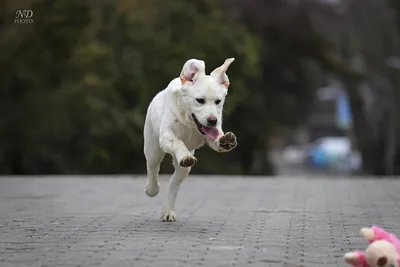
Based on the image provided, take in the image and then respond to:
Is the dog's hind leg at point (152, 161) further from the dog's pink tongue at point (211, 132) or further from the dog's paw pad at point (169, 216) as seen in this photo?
the dog's pink tongue at point (211, 132)

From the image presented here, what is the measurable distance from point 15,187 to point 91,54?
48.9 ft

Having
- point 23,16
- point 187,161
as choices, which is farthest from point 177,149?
point 23,16

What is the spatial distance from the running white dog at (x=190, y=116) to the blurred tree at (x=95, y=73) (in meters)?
20.4

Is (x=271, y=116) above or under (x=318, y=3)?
under

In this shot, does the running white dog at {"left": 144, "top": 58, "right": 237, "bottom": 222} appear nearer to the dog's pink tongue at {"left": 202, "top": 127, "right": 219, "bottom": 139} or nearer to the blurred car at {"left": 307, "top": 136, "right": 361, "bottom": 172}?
the dog's pink tongue at {"left": 202, "top": 127, "right": 219, "bottom": 139}

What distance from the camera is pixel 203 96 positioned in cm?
1043

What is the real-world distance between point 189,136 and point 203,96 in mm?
644

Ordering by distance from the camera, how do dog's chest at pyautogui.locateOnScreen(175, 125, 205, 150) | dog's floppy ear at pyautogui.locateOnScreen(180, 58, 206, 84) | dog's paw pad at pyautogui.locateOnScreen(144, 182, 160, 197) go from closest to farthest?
1. dog's floppy ear at pyautogui.locateOnScreen(180, 58, 206, 84)
2. dog's chest at pyautogui.locateOnScreen(175, 125, 205, 150)
3. dog's paw pad at pyautogui.locateOnScreen(144, 182, 160, 197)

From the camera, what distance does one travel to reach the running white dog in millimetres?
10305

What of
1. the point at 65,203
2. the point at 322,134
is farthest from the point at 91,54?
the point at 322,134

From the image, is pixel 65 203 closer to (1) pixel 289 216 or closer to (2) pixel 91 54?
(1) pixel 289 216

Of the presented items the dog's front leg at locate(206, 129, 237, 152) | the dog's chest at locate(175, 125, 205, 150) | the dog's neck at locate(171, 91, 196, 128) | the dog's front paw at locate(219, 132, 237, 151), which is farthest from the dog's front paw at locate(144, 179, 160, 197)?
the dog's front paw at locate(219, 132, 237, 151)

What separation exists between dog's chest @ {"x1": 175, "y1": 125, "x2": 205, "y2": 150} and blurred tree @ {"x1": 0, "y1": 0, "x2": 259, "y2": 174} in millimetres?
20874

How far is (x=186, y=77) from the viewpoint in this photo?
10773mm
